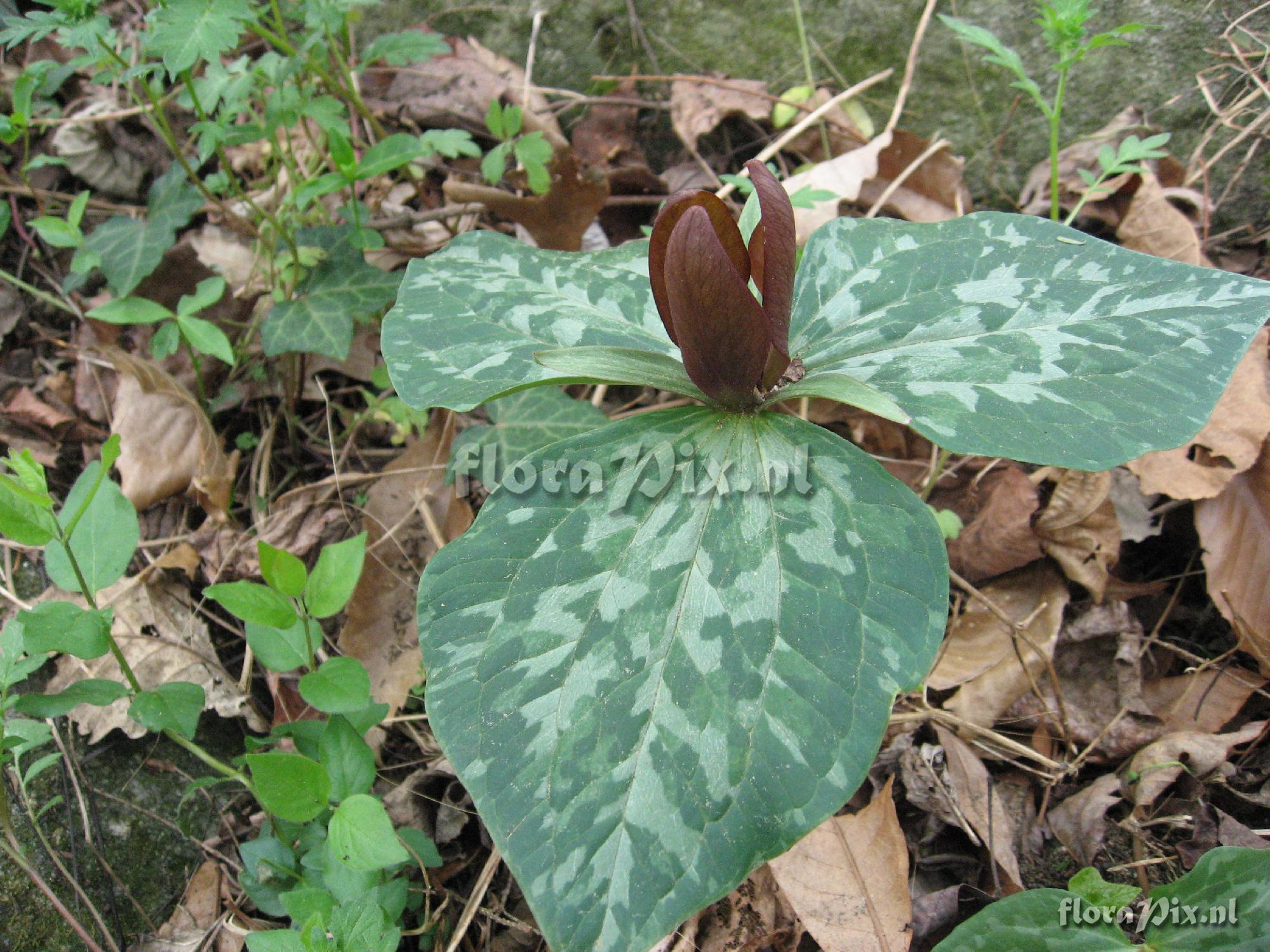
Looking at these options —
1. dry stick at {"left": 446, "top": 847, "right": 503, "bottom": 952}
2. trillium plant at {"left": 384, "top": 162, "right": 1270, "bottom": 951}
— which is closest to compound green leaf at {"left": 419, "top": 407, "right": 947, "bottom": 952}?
trillium plant at {"left": 384, "top": 162, "right": 1270, "bottom": 951}

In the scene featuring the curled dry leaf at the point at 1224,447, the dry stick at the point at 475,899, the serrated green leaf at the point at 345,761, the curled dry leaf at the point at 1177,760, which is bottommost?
the dry stick at the point at 475,899

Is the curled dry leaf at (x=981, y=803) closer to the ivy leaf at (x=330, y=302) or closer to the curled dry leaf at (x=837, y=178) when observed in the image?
the curled dry leaf at (x=837, y=178)

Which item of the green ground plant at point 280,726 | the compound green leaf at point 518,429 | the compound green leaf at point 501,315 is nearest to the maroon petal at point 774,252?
the compound green leaf at point 501,315

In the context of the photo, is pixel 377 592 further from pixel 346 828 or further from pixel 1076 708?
pixel 1076 708

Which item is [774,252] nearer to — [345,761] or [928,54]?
[345,761]

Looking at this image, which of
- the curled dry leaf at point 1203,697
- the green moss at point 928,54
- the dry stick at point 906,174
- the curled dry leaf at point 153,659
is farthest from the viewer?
the dry stick at point 906,174

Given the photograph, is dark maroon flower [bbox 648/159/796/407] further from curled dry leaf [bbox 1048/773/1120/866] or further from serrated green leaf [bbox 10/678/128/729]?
serrated green leaf [bbox 10/678/128/729]
